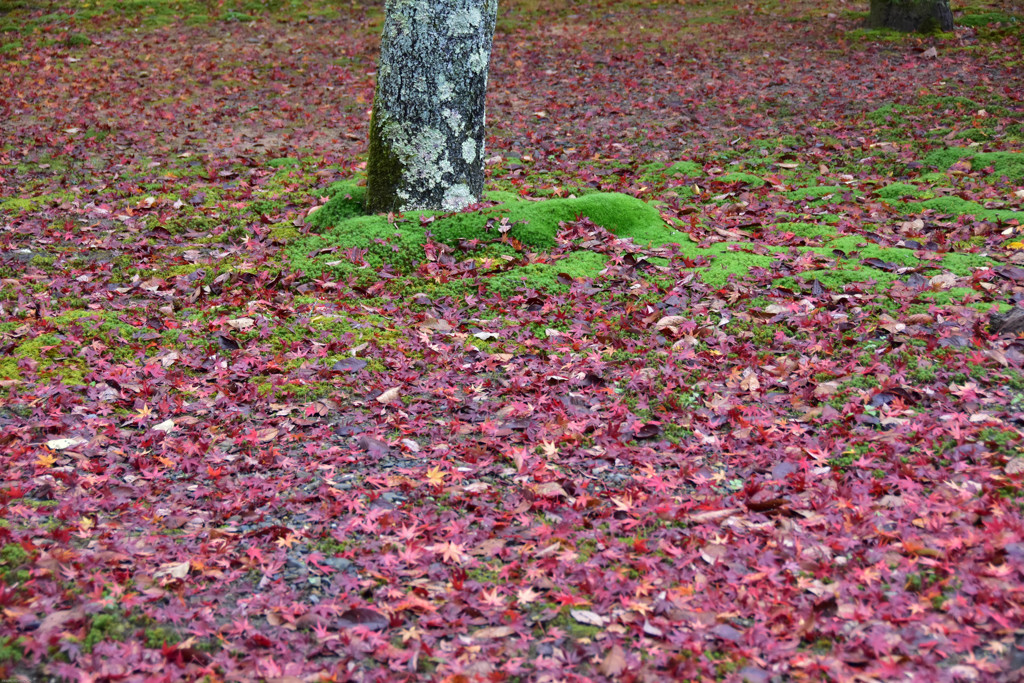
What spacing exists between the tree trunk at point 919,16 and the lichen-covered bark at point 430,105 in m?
9.78

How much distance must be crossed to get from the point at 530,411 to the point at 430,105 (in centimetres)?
333

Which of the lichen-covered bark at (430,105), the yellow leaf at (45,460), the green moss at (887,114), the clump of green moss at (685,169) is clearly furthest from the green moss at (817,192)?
the yellow leaf at (45,460)

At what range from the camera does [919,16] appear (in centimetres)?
1336

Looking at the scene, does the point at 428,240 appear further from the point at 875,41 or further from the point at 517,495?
the point at 875,41

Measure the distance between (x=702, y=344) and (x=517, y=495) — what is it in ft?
6.40

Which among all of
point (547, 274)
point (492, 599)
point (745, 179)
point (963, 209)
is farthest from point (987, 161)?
point (492, 599)

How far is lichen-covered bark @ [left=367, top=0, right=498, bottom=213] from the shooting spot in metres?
6.81

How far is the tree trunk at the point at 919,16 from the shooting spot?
523 inches

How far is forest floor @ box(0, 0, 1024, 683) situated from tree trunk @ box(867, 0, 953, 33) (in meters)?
4.04

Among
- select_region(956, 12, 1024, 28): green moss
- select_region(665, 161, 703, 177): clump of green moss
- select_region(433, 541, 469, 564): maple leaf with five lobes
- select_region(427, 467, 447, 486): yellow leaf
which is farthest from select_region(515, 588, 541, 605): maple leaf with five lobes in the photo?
select_region(956, 12, 1024, 28): green moss

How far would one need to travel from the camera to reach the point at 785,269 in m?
6.25

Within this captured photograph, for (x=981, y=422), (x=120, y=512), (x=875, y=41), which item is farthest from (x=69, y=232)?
(x=875, y=41)

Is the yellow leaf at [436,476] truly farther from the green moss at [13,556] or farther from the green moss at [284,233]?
the green moss at [284,233]

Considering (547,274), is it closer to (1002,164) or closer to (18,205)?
(1002,164)
